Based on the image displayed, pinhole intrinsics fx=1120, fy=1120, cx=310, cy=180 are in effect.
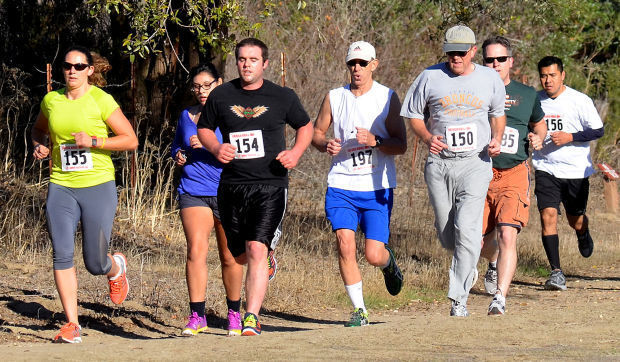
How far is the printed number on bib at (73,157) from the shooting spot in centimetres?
764

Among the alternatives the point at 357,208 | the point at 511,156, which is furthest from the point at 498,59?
the point at 357,208

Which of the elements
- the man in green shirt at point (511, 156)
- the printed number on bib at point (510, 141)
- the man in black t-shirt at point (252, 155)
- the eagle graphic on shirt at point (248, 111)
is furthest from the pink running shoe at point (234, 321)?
the printed number on bib at point (510, 141)

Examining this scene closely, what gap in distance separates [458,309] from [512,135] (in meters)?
1.66

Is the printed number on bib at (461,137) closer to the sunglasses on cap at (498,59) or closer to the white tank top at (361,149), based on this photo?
the white tank top at (361,149)

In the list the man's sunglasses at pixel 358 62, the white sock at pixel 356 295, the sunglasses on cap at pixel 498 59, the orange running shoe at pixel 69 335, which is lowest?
the orange running shoe at pixel 69 335

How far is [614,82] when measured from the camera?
2300 centimetres

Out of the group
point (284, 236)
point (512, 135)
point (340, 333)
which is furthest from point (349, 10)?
point (340, 333)

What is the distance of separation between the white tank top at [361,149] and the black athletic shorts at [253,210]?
722 mm

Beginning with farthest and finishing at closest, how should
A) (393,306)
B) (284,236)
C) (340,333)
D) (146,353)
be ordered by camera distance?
(284,236), (393,306), (340,333), (146,353)

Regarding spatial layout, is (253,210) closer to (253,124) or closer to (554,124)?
(253,124)

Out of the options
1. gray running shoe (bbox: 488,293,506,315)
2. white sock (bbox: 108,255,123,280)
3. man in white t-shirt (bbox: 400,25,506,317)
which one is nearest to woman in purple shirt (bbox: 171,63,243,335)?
white sock (bbox: 108,255,123,280)

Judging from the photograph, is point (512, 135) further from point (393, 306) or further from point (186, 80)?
point (186, 80)

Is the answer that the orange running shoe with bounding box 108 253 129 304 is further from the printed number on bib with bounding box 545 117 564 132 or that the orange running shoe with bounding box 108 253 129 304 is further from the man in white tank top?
the printed number on bib with bounding box 545 117 564 132

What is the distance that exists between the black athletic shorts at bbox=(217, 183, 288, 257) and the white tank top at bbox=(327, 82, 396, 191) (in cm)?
72
